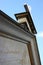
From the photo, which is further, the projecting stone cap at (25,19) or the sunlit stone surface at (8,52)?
the projecting stone cap at (25,19)

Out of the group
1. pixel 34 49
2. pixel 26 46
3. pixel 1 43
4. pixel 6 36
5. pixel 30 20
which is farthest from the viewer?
pixel 30 20

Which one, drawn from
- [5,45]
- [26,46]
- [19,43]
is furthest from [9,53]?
[26,46]

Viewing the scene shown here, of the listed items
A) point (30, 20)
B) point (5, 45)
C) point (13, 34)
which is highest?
point (30, 20)

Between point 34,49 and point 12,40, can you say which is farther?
point 34,49

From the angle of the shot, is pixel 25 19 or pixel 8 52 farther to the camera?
pixel 25 19

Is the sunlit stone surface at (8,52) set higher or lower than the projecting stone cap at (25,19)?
lower

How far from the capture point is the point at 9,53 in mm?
2615

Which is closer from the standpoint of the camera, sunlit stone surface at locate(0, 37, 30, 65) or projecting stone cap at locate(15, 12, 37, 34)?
sunlit stone surface at locate(0, 37, 30, 65)

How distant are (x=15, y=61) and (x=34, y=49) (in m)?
1.53

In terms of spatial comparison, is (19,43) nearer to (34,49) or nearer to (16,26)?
(16,26)

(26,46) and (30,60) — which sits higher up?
(26,46)

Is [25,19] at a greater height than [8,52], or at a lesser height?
greater

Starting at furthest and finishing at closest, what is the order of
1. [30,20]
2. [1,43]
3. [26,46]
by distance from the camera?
[30,20]
[26,46]
[1,43]

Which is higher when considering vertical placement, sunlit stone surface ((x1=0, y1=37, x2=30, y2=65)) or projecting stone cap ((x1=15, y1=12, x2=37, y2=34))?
projecting stone cap ((x1=15, y1=12, x2=37, y2=34))
